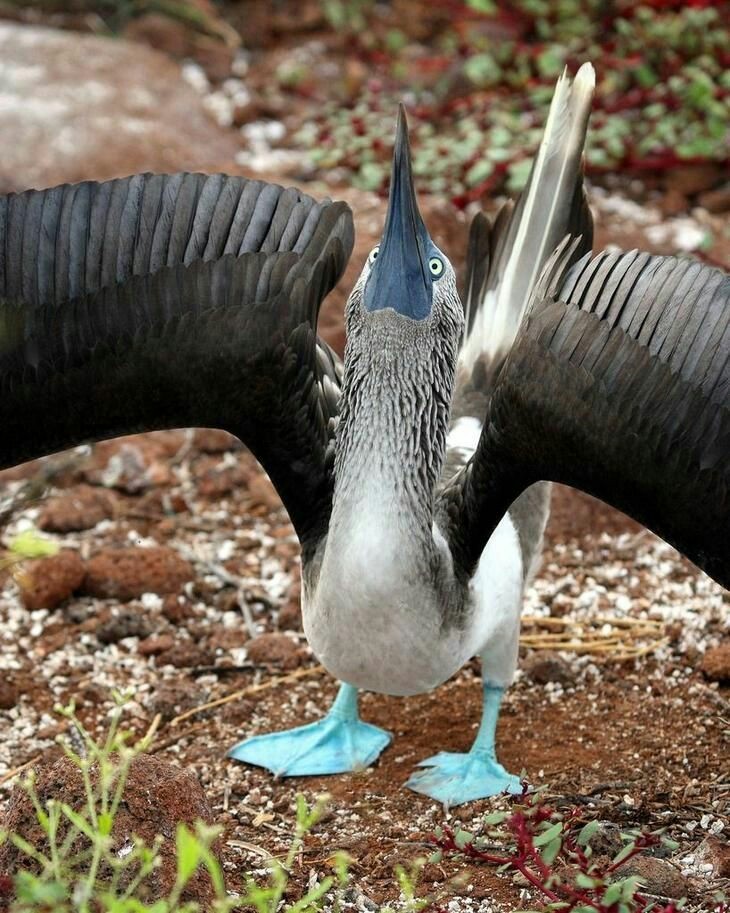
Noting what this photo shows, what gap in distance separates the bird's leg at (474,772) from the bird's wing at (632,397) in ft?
3.22

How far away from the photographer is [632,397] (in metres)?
3.31

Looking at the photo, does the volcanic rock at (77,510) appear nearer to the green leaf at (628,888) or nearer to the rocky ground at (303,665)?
the rocky ground at (303,665)

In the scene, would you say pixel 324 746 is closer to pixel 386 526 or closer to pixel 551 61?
pixel 386 526

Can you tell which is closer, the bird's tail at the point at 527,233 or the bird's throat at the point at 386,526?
the bird's throat at the point at 386,526

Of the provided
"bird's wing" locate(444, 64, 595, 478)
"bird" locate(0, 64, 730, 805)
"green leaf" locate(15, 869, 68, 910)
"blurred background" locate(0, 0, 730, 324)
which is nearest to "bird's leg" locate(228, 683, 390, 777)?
"bird" locate(0, 64, 730, 805)

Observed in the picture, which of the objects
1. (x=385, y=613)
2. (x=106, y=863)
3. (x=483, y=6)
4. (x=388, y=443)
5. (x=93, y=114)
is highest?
(x=483, y=6)

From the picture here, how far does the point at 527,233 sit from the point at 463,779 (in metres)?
1.62

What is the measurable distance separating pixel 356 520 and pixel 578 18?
547 cm

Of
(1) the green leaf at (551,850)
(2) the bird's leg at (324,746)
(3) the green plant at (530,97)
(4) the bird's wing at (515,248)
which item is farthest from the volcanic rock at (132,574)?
(3) the green plant at (530,97)

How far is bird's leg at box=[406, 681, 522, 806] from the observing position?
4.09 m

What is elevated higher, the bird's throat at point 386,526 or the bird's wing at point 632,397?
the bird's wing at point 632,397

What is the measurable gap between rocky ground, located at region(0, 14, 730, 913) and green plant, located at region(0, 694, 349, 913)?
0.25m

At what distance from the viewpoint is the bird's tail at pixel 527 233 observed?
4.20 m

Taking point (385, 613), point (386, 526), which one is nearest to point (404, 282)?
point (386, 526)
